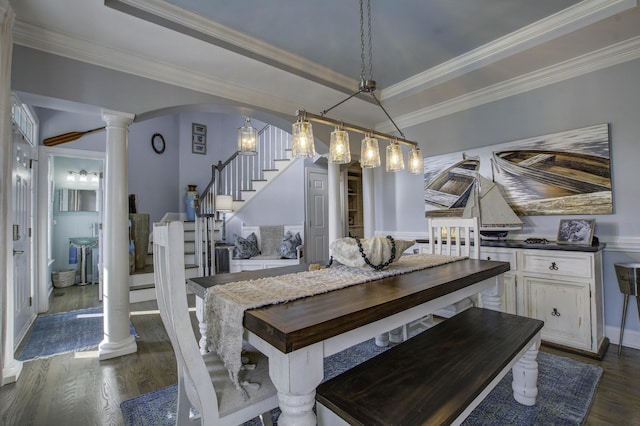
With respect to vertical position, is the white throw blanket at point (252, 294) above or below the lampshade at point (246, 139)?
below

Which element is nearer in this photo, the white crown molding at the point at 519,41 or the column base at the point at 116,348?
the white crown molding at the point at 519,41

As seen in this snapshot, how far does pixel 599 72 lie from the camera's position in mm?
2643

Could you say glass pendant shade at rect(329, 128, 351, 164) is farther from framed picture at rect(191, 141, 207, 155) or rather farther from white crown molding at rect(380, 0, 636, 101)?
framed picture at rect(191, 141, 207, 155)

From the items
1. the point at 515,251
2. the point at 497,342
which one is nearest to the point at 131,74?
the point at 497,342

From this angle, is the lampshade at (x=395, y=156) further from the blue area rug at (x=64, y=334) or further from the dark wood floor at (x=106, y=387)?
the blue area rug at (x=64, y=334)

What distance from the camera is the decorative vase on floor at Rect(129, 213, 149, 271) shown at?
4.93m

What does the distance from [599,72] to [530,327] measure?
8.06ft

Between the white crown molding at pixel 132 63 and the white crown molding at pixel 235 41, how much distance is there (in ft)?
1.44

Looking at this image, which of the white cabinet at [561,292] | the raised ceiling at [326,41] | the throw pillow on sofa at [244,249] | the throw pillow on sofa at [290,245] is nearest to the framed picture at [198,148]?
the throw pillow on sofa at [244,249]

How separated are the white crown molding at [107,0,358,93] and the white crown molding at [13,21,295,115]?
439 millimetres

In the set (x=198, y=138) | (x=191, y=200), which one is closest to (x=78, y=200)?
(x=191, y=200)

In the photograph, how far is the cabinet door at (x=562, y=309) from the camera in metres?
2.34

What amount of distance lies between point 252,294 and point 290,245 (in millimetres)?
3856

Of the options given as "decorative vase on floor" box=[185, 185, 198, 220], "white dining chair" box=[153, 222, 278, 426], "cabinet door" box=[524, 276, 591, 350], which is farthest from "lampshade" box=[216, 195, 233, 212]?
"cabinet door" box=[524, 276, 591, 350]
